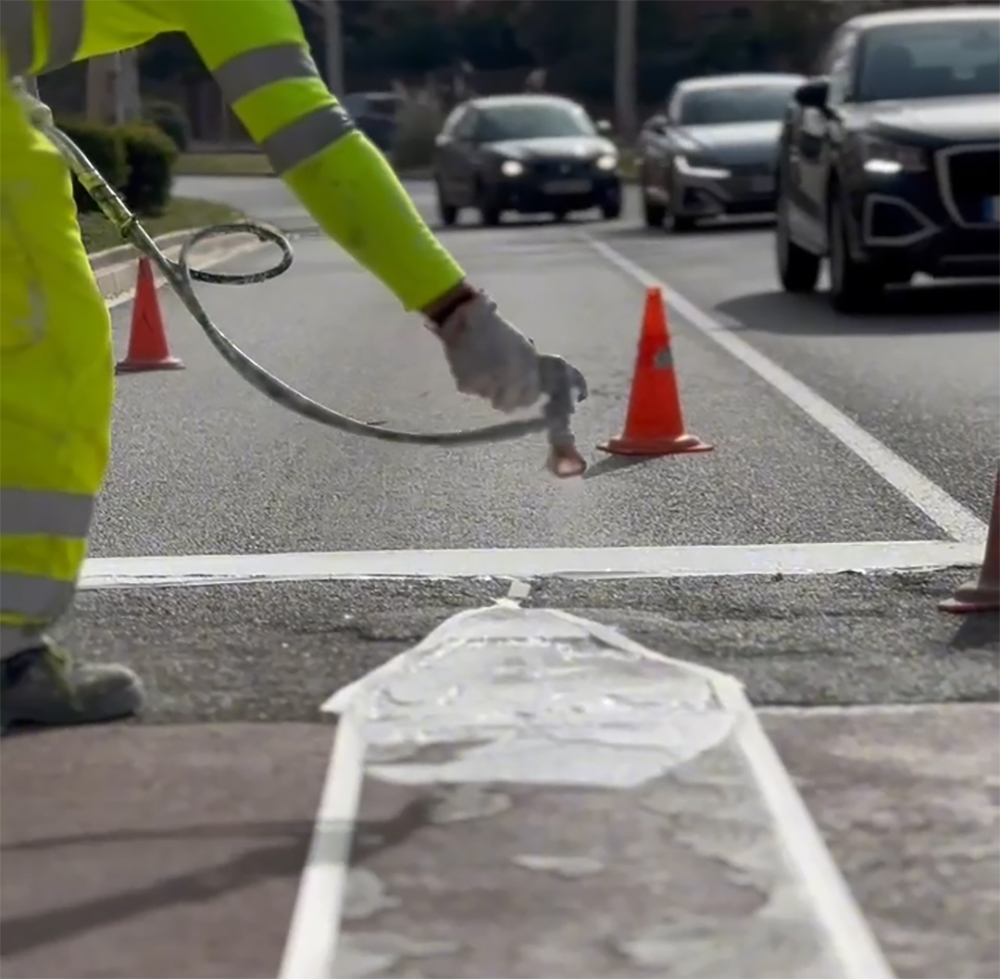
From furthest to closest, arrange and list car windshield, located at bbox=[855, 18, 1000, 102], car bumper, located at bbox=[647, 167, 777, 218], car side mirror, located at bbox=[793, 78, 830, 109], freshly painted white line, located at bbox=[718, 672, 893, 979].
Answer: car bumper, located at bbox=[647, 167, 777, 218] < car side mirror, located at bbox=[793, 78, 830, 109] < car windshield, located at bbox=[855, 18, 1000, 102] < freshly painted white line, located at bbox=[718, 672, 893, 979]

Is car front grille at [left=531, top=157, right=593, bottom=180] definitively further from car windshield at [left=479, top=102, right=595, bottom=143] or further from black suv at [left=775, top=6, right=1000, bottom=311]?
black suv at [left=775, top=6, right=1000, bottom=311]

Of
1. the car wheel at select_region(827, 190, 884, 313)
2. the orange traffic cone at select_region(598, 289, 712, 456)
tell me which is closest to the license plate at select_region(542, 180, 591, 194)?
the car wheel at select_region(827, 190, 884, 313)

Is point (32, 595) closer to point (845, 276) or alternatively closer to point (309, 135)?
point (309, 135)

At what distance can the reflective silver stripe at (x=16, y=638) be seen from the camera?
4812mm

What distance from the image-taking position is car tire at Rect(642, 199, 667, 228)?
89.1ft

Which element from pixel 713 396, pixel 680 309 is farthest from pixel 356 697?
pixel 680 309

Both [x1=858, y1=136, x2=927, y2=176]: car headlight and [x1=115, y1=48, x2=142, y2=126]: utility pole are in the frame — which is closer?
[x1=858, y1=136, x2=927, y2=176]: car headlight

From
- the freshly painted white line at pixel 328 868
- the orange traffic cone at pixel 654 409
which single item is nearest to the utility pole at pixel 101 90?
the orange traffic cone at pixel 654 409

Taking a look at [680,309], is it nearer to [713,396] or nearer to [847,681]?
[713,396]

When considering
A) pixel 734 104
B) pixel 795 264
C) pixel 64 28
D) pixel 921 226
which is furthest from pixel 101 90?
pixel 64 28

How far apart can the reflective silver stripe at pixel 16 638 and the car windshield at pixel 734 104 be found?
864 inches

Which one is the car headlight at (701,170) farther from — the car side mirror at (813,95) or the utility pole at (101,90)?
the car side mirror at (813,95)

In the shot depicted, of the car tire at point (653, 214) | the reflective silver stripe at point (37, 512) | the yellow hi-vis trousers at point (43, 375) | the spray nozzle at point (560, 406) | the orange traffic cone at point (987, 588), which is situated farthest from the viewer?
the car tire at point (653, 214)

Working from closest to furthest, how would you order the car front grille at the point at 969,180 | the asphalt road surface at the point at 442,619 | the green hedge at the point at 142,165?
1. the asphalt road surface at the point at 442,619
2. the car front grille at the point at 969,180
3. the green hedge at the point at 142,165
